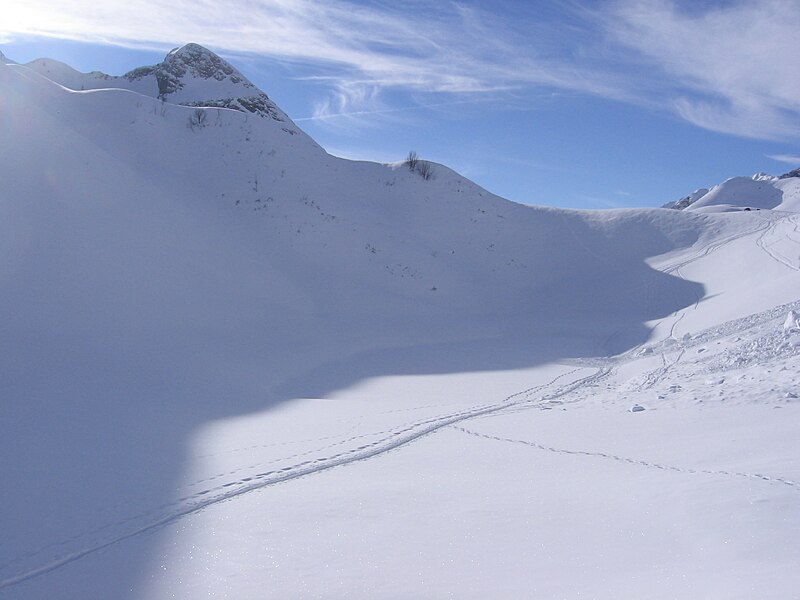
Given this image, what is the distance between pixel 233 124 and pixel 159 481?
22.9 m

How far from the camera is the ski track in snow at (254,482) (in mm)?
5438

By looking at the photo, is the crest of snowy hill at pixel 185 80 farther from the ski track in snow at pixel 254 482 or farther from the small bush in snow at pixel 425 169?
the ski track in snow at pixel 254 482

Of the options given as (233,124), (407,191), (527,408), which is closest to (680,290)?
(407,191)

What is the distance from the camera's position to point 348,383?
14312 mm

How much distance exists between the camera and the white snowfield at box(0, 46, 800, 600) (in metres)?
5.06

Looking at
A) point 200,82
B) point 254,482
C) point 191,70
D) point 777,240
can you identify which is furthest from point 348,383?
point 191,70

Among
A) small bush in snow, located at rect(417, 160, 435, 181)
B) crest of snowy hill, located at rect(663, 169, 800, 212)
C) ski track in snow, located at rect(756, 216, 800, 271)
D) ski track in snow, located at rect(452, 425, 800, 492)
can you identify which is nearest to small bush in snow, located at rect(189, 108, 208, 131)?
small bush in snow, located at rect(417, 160, 435, 181)

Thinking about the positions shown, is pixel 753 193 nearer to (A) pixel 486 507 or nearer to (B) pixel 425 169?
(B) pixel 425 169

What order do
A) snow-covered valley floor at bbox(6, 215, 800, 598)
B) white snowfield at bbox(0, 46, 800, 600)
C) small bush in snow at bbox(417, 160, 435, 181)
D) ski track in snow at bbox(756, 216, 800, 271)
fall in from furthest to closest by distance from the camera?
small bush in snow at bbox(417, 160, 435, 181) → ski track in snow at bbox(756, 216, 800, 271) → white snowfield at bbox(0, 46, 800, 600) → snow-covered valley floor at bbox(6, 215, 800, 598)

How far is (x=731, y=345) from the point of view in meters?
11.7

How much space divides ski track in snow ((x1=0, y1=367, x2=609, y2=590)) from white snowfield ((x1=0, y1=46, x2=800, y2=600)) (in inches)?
1.8

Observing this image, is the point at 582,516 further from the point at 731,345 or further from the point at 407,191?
the point at 407,191

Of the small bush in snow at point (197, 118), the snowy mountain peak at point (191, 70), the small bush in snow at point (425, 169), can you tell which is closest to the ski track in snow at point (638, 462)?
the small bush in snow at point (197, 118)

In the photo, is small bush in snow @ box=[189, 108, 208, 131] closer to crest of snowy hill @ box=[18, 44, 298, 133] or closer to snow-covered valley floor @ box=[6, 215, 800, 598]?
crest of snowy hill @ box=[18, 44, 298, 133]
